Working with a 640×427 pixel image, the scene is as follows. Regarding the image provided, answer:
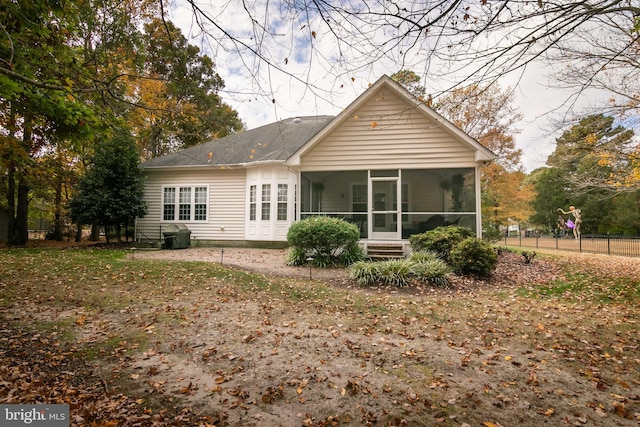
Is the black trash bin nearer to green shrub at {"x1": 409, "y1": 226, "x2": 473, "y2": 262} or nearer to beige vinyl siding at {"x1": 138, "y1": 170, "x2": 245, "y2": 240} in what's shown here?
beige vinyl siding at {"x1": 138, "y1": 170, "x2": 245, "y2": 240}

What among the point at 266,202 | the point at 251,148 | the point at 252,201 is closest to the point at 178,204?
the point at 252,201

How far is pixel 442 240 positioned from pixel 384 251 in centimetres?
216

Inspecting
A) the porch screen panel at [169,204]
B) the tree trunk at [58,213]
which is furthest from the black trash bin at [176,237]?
the tree trunk at [58,213]

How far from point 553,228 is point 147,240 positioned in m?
40.3

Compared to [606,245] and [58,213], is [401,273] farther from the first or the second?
[58,213]

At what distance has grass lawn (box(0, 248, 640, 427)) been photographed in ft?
9.25

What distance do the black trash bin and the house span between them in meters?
0.99

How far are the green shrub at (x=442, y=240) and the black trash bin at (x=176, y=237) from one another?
10.3 m

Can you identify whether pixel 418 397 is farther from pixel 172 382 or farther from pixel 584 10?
pixel 584 10

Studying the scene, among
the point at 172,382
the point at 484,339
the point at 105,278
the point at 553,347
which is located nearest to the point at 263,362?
the point at 172,382

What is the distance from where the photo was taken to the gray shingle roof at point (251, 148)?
15.2 meters

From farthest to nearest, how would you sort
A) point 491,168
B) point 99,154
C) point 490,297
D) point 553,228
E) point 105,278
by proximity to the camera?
point 553,228 < point 491,168 < point 99,154 < point 105,278 < point 490,297

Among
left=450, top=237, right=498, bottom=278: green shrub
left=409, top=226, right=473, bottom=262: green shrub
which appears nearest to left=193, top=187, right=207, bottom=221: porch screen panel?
left=409, top=226, right=473, bottom=262: green shrub

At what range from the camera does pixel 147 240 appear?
16.0m
